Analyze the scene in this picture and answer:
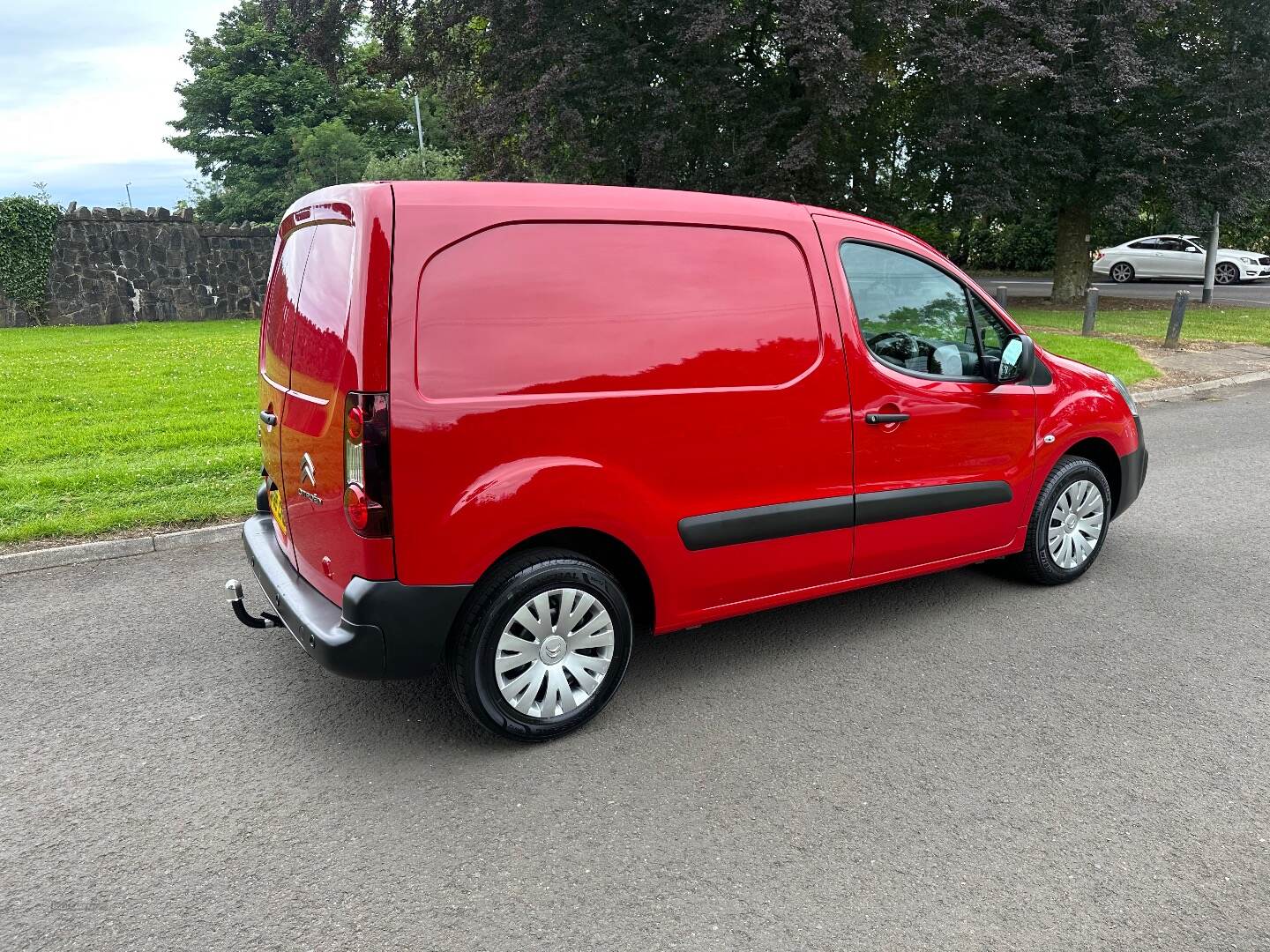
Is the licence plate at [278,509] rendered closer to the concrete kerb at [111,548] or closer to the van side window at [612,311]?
the van side window at [612,311]

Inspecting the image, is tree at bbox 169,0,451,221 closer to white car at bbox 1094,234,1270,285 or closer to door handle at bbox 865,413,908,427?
white car at bbox 1094,234,1270,285

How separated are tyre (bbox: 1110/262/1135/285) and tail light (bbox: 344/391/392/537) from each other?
3254 centimetres

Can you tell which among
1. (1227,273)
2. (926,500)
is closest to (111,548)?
(926,500)

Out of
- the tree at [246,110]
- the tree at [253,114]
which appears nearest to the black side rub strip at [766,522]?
the tree at [253,114]

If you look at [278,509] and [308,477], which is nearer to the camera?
[308,477]

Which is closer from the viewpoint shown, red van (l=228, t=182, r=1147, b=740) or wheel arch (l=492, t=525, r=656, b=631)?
red van (l=228, t=182, r=1147, b=740)

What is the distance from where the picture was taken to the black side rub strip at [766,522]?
3.58 meters

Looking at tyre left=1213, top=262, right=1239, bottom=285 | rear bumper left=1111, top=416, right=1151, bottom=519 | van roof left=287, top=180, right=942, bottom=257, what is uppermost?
tyre left=1213, top=262, right=1239, bottom=285

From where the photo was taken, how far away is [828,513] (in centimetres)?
390

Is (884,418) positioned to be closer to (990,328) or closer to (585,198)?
(990,328)

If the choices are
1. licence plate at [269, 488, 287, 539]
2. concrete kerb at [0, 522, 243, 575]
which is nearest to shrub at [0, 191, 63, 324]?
concrete kerb at [0, 522, 243, 575]

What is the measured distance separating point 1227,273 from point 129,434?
3152 cm

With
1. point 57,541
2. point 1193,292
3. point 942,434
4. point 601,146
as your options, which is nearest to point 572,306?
point 942,434

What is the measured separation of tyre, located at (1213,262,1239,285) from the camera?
28969mm
